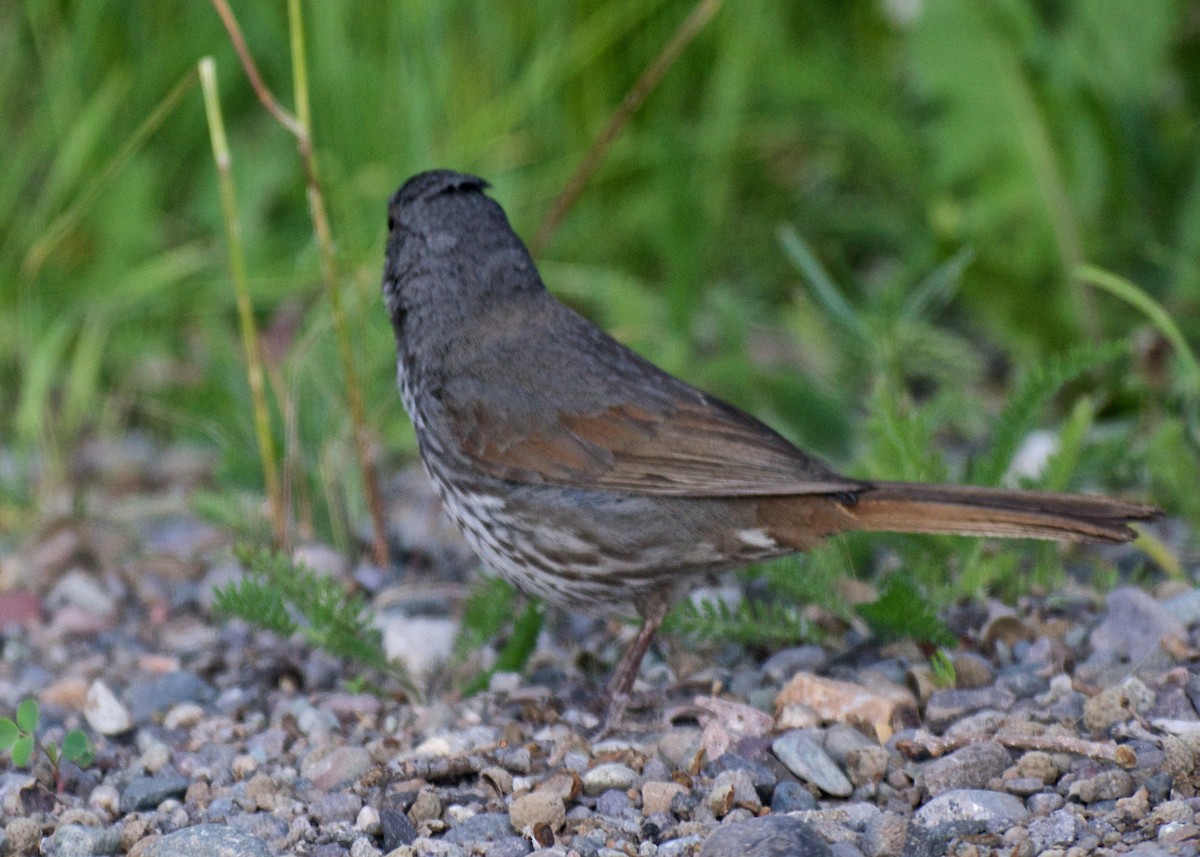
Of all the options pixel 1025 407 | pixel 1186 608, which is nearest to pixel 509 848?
pixel 1186 608

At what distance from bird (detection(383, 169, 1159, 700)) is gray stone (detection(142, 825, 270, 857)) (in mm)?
1001

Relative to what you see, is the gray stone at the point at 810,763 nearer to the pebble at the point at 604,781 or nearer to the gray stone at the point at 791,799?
the gray stone at the point at 791,799

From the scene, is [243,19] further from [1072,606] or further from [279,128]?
[1072,606]

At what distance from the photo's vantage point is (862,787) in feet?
10.2

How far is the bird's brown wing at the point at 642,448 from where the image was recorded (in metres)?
3.55

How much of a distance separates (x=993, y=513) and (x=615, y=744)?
0.97 meters

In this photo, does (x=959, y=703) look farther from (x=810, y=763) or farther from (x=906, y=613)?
(x=810, y=763)

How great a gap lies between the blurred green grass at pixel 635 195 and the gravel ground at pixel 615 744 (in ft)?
3.01

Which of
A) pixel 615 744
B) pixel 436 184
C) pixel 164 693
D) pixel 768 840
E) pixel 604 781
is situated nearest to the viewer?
pixel 768 840

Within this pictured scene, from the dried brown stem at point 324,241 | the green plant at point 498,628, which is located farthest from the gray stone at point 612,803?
the dried brown stem at point 324,241

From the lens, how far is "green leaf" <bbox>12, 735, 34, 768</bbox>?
10.4 ft

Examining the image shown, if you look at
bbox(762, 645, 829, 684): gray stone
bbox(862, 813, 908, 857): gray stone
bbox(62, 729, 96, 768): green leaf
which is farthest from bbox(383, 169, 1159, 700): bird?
bbox(62, 729, 96, 768): green leaf

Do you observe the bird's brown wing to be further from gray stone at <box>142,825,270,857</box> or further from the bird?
gray stone at <box>142,825,270,857</box>

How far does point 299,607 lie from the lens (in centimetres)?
362
